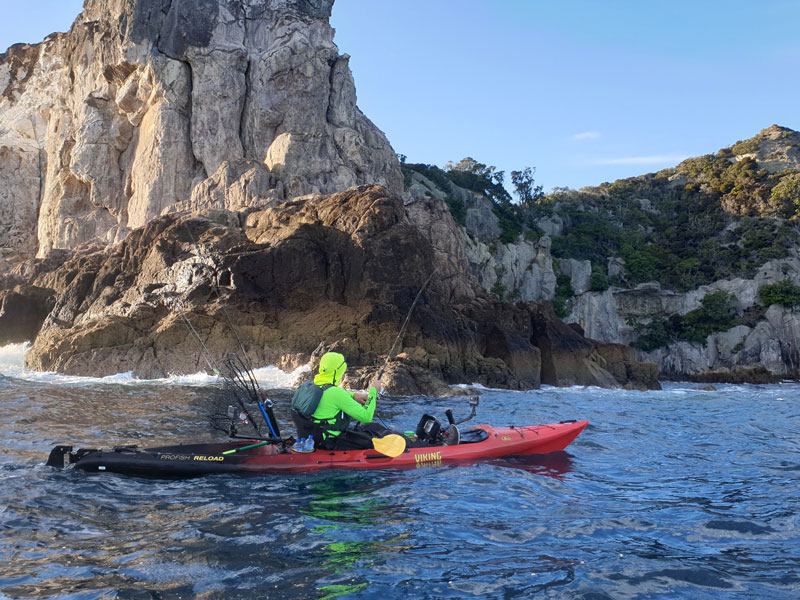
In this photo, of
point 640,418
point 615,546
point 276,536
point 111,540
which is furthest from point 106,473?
point 640,418

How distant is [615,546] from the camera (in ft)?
14.2

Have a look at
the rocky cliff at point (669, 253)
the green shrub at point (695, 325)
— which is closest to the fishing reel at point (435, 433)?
the rocky cliff at point (669, 253)

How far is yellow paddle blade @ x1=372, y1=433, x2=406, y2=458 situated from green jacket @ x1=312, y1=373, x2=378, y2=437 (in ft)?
0.89

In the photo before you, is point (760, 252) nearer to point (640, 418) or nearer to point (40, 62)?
point (640, 418)

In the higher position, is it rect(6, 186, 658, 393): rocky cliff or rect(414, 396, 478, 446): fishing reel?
rect(6, 186, 658, 393): rocky cliff

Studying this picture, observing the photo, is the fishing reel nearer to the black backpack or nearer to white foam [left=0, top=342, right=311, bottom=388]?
the black backpack

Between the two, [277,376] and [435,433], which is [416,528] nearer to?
[435,433]

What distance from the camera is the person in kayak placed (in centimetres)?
698

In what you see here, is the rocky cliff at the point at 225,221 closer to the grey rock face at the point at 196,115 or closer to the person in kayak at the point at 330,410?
the grey rock face at the point at 196,115

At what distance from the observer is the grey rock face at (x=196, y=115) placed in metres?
32.9

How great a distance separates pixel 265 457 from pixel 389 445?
55.7 inches

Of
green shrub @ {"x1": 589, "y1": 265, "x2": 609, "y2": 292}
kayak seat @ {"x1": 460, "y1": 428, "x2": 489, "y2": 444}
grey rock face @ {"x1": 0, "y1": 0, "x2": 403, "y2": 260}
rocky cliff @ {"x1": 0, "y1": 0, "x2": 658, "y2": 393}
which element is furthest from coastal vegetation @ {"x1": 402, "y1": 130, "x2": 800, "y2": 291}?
kayak seat @ {"x1": 460, "y1": 428, "x2": 489, "y2": 444}

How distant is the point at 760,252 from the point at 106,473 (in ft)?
188

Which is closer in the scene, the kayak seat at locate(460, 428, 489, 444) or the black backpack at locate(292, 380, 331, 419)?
the black backpack at locate(292, 380, 331, 419)
